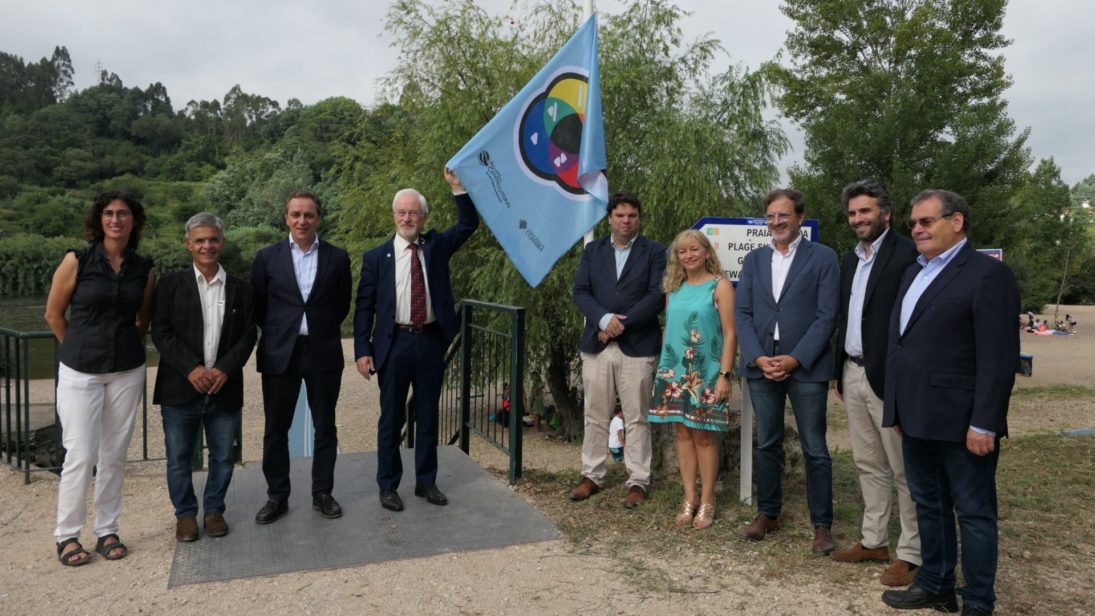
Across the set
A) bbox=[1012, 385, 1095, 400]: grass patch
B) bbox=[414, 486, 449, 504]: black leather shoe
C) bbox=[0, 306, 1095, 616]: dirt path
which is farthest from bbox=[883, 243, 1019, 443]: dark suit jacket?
bbox=[1012, 385, 1095, 400]: grass patch

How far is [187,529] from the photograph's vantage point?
155 inches

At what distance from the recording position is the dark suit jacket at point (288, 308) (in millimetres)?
4027

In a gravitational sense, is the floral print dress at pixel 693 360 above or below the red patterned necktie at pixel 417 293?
below

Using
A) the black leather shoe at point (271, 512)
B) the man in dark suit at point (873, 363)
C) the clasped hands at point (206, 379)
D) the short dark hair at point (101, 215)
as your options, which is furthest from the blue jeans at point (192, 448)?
the man in dark suit at point (873, 363)

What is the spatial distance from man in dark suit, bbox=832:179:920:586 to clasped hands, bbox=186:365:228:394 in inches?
123

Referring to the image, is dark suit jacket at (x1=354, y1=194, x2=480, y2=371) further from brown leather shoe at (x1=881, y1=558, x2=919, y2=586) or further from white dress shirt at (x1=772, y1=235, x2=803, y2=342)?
brown leather shoe at (x1=881, y1=558, x2=919, y2=586)

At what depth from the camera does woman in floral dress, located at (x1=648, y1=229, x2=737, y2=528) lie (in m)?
4.11

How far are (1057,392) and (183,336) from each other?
15.6 metres

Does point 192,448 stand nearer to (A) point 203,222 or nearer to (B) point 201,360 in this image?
(B) point 201,360

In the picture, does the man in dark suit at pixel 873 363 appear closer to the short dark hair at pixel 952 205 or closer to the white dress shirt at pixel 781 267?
the white dress shirt at pixel 781 267

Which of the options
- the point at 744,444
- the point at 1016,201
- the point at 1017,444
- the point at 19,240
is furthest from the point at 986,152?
the point at 19,240

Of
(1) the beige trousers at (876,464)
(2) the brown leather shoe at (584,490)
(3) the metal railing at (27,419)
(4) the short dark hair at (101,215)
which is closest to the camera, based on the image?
(1) the beige trousers at (876,464)

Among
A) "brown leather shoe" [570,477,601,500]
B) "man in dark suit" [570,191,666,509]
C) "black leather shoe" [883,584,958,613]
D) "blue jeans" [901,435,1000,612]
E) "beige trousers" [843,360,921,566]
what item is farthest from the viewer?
"brown leather shoe" [570,477,601,500]

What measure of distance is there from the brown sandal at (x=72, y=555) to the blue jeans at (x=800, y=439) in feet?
11.5
